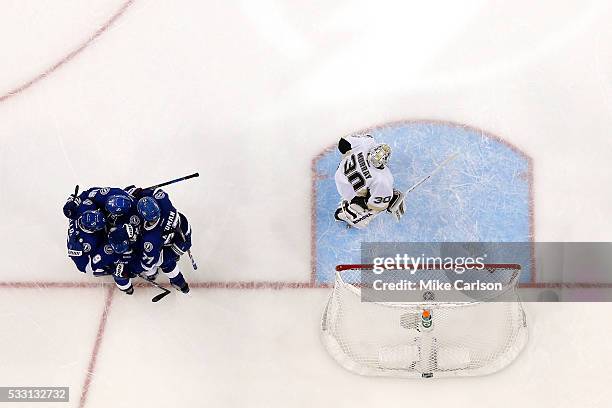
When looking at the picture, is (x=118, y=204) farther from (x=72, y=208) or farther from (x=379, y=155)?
(x=379, y=155)

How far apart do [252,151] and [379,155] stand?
3.92 ft

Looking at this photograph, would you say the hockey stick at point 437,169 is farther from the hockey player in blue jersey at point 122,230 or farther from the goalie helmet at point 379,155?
the hockey player in blue jersey at point 122,230

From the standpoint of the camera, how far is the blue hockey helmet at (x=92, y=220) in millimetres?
3816

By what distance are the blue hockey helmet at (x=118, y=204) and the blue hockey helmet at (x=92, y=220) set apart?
0.20 feet

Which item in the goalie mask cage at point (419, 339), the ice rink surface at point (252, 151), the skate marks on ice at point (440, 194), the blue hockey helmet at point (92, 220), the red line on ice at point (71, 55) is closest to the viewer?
the blue hockey helmet at point (92, 220)

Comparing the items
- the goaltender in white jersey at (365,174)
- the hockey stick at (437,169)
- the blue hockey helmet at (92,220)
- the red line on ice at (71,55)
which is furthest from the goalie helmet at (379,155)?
the red line on ice at (71,55)

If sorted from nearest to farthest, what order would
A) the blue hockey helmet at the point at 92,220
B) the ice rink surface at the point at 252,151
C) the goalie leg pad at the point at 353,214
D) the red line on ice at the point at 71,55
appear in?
the blue hockey helmet at the point at 92,220 < the goalie leg pad at the point at 353,214 < the ice rink surface at the point at 252,151 < the red line on ice at the point at 71,55

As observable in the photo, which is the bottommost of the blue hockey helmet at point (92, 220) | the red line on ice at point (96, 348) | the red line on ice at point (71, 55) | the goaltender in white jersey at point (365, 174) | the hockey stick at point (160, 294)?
the red line on ice at point (96, 348)

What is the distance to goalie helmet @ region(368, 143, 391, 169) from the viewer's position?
3932 millimetres

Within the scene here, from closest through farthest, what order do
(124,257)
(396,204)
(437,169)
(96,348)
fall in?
(124,257)
(396,204)
(96,348)
(437,169)

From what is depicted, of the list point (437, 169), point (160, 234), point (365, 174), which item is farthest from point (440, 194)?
point (160, 234)

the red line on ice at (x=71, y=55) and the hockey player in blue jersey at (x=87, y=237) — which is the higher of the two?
the red line on ice at (x=71, y=55)

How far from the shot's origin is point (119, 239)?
12.9 ft

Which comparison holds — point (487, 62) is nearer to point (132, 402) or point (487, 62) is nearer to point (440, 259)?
point (440, 259)
